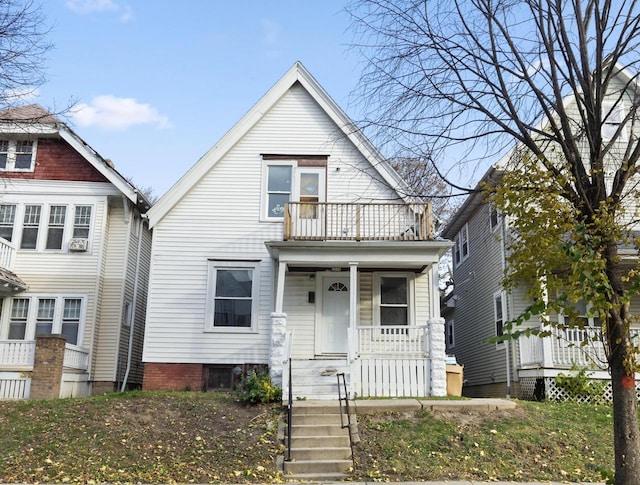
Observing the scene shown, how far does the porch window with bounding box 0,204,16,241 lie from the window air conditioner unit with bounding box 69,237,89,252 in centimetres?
193

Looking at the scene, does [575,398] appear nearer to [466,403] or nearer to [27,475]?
[466,403]

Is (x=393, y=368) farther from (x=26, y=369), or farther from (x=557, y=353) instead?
(x=26, y=369)

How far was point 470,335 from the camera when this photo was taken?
23.2m

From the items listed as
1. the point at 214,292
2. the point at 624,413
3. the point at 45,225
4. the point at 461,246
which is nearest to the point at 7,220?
the point at 45,225

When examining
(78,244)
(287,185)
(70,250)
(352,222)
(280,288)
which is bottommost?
(280,288)

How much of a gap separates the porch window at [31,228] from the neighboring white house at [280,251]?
163 inches

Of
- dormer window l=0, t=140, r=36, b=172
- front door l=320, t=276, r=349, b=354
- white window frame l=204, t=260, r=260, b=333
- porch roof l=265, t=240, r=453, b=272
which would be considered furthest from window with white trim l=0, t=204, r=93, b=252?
front door l=320, t=276, r=349, b=354

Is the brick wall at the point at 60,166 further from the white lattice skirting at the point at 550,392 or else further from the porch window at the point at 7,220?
the white lattice skirting at the point at 550,392

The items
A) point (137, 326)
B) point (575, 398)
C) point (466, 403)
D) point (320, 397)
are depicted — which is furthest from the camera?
point (137, 326)

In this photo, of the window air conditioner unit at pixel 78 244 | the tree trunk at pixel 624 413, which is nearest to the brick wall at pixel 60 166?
the window air conditioner unit at pixel 78 244

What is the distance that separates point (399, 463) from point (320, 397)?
3790mm

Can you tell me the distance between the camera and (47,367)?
51.0 ft

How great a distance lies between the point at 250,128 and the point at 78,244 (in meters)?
6.09

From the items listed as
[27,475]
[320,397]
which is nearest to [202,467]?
[27,475]
